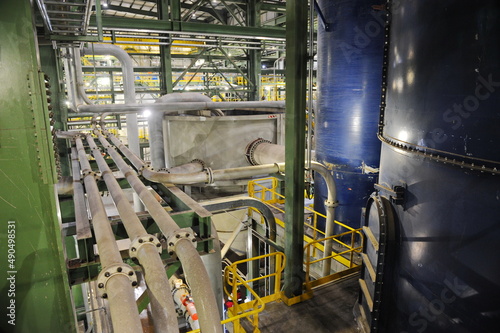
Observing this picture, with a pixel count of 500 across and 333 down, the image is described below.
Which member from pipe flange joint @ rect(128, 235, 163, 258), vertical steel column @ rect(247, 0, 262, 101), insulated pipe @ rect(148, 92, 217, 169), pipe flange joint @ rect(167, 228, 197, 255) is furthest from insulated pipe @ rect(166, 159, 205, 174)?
vertical steel column @ rect(247, 0, 262, 101)

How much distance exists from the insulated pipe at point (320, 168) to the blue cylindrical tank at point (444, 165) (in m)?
3.36

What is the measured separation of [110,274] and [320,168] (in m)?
5.67

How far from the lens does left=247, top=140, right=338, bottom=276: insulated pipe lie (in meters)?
7.64

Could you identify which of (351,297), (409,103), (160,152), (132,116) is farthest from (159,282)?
(132,116)

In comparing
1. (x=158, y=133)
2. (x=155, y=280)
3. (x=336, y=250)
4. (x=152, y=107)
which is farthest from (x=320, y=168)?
(x=158, y=133)

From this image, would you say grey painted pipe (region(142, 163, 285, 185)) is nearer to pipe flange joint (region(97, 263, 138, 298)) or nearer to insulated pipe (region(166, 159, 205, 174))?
insulated pipe (region(166, 159, 205, 174))

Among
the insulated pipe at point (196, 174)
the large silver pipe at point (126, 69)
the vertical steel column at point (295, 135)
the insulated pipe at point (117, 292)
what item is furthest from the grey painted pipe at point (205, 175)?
the large silver pipe at point (126, 69)

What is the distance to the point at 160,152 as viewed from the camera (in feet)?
42.2

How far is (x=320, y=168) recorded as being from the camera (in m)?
7.46

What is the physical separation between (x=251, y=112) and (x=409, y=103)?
41.6 feet

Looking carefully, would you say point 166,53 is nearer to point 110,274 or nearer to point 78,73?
point 78,73

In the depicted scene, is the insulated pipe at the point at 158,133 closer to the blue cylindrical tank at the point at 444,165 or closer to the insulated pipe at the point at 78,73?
the insulated pipe at the point at 78,73

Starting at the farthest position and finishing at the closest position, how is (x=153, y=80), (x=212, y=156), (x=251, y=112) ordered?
1. (x=153, y=80)
2. (x=251, y=112)
3. (x=212, y=156)

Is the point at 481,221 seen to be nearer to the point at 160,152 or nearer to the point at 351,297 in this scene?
the point at 351,297
